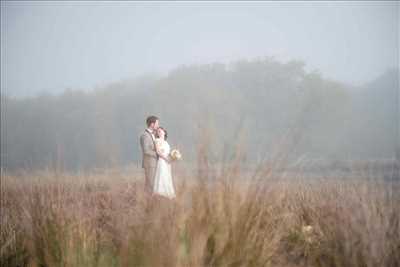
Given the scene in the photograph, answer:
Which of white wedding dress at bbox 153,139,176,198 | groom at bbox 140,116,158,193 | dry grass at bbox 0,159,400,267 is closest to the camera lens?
dry grass at bbox 0,159,400,267

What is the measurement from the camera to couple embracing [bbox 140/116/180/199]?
6691 millimetres

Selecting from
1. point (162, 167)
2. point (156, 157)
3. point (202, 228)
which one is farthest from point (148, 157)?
point (202, 228)

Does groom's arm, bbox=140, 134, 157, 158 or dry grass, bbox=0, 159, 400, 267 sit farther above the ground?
groom's arm, bbox=140, 134, 157, 158

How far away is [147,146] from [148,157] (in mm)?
250

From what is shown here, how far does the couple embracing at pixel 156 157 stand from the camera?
22.0 feet

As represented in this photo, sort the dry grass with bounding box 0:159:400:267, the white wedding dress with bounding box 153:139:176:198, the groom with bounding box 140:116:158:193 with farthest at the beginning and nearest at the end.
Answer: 1. the white wedding dress with bounding box 153:139:176:198
2. the groom with bounding box 140:116:158:193
3. the dry grass with bounding box 0:159:400:267

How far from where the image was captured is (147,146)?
22.1ft

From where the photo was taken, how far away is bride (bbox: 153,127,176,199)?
22.3 ft

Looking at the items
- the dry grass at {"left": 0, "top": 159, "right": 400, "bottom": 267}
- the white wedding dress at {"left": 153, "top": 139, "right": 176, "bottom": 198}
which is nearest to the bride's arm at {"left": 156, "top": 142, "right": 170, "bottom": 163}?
the white wedding dress at {"left": 153, "top": 139, "right": 176, "bottom": 198}

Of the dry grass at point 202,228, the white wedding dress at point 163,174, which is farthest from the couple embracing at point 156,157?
the dry grass at point 202,228

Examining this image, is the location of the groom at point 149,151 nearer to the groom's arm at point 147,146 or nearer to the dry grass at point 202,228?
the groom's arm at point 147,146

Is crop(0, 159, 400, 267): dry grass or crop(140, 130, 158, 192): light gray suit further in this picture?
crop(140, 130, 158, 192): light gray suit

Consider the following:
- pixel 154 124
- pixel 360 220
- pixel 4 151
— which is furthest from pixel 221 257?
pixel 4 151

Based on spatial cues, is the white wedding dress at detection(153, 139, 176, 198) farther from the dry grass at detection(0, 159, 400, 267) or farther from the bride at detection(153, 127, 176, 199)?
the dry grass at detection(0, 159, 400, 267)
